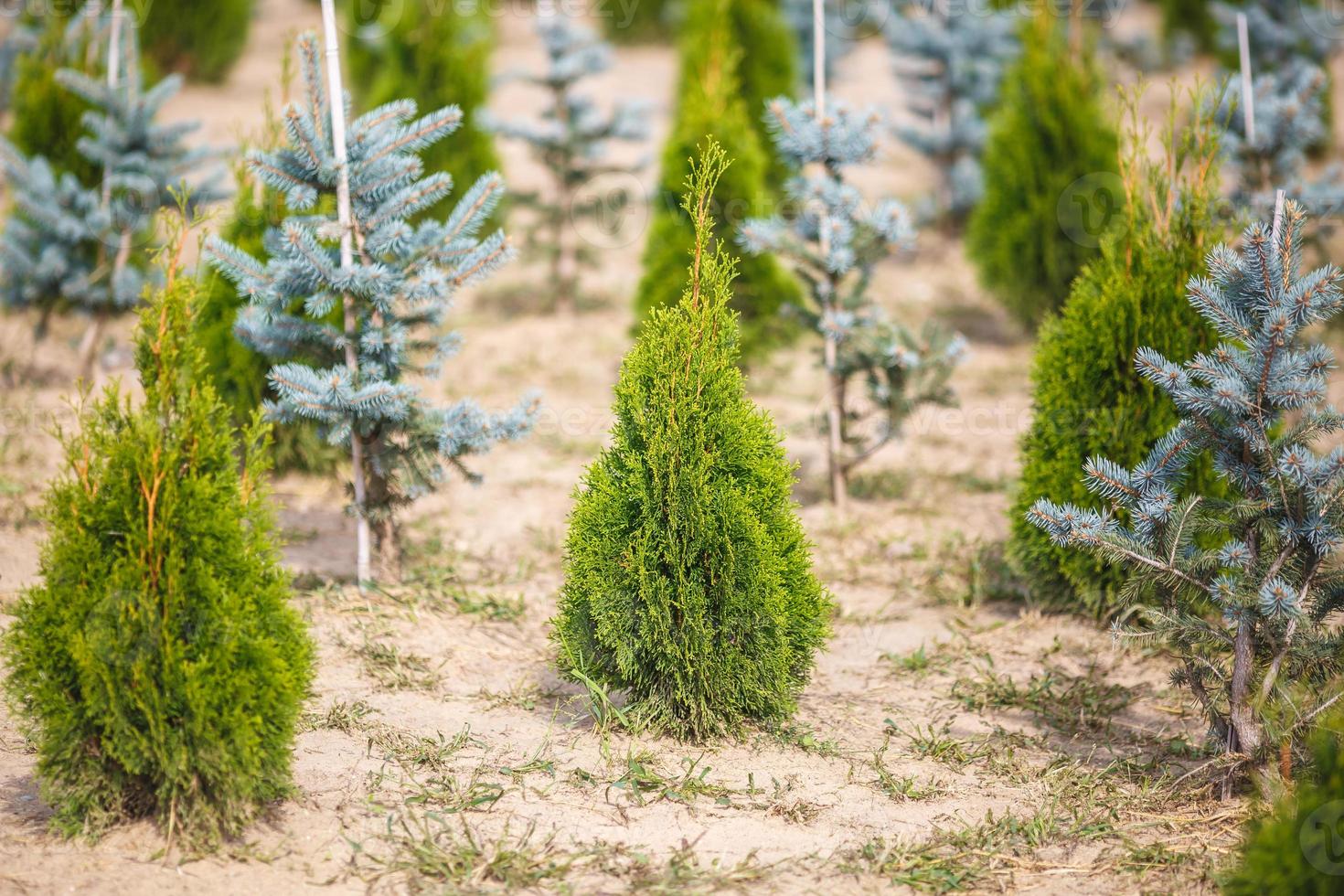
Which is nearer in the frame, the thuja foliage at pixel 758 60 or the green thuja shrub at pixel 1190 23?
the thuja foliage at pixel 758 60

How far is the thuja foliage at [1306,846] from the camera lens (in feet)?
9.52

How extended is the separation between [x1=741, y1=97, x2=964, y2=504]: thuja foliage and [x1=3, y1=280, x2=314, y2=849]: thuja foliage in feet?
Answer: 11.6

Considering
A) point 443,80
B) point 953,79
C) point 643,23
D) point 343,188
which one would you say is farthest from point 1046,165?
point 643,23

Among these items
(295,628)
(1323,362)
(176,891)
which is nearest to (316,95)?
(295,628)

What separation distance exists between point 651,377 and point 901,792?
1.62 metres

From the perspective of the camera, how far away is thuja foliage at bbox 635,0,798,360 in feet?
26.8

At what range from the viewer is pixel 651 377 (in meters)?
4.16

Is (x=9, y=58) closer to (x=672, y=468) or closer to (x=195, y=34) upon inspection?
(x=195, y=34)

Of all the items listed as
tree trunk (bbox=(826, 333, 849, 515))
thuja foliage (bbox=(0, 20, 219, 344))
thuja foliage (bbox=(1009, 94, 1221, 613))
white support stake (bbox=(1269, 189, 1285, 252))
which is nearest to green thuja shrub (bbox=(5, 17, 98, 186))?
thuja foliage (bbox=(0, 20, 219, 344))

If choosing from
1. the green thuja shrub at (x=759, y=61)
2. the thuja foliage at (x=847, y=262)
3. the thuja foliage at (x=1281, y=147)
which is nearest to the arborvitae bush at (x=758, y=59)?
the green thuja shrub at (x=759, y=61)

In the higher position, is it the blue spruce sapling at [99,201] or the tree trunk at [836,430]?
the blue spruce sapling at [99,201]

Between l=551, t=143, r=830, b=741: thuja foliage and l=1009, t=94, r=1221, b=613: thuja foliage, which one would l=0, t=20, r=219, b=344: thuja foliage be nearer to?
l=551, t=143, r=830, b=741: thuja foliage

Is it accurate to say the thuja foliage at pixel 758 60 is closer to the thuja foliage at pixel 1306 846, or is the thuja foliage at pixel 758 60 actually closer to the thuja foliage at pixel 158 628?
the thuja foliage at pixel 158 628

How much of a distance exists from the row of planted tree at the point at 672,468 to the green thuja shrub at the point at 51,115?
7.75 ft
